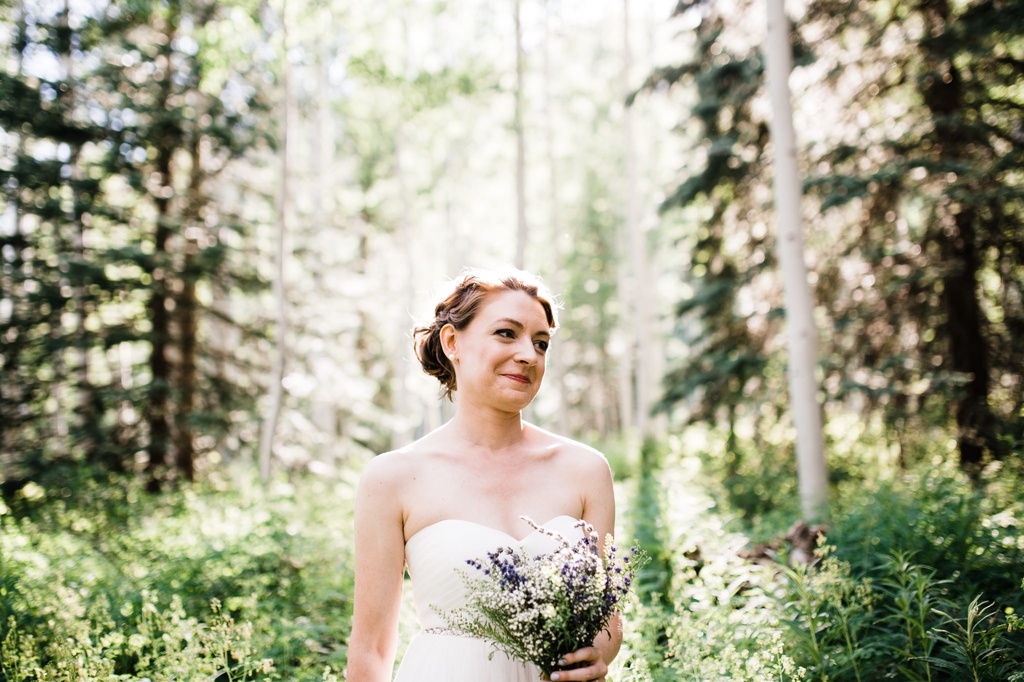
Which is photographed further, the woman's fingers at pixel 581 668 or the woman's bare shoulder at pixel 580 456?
the woman's bare shoulder at pixel 580 456

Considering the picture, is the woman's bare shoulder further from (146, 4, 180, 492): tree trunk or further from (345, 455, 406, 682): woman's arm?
(146, 4, 180, 492): tree trunk

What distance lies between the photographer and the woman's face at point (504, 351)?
8.16ft

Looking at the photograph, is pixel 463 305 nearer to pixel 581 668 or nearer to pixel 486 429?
pixel 486 429

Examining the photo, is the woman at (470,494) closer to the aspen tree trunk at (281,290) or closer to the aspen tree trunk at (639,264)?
the aspen tree trunk at (281,290)

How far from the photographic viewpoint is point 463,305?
2654 millimetres

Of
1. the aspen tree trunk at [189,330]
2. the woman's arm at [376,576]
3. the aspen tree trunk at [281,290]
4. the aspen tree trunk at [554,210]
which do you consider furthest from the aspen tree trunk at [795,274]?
the aspen tree trunk at [554,210]

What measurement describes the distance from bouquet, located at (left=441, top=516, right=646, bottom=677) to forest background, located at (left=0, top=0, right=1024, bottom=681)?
1.14 meters

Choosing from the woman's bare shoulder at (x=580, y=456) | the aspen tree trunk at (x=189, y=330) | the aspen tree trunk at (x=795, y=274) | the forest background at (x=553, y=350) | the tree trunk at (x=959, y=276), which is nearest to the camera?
the woman's bare shoulder at (x=580, y=456)

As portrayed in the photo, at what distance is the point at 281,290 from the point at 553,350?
820 centimetres

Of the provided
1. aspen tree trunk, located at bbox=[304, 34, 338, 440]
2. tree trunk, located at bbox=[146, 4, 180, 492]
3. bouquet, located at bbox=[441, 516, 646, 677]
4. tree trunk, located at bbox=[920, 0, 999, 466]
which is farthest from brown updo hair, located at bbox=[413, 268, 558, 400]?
aspen tree trunk, located at bbox=[304, 34, 338, 440]

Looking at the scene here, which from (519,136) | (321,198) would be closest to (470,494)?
(519,136)

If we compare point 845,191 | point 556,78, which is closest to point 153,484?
point 845,191

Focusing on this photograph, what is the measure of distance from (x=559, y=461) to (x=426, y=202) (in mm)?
18248

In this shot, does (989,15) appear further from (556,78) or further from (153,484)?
(556,78)
